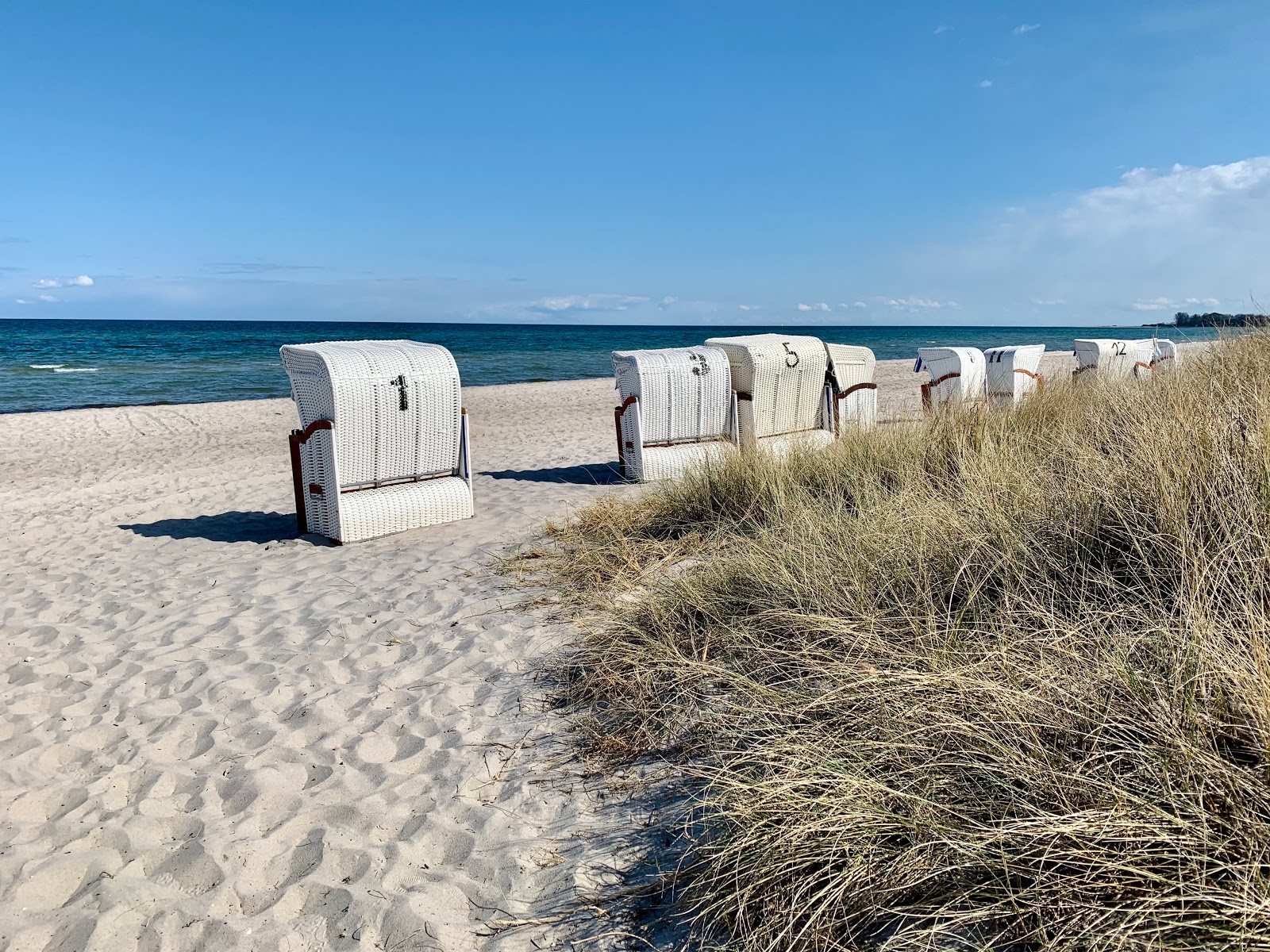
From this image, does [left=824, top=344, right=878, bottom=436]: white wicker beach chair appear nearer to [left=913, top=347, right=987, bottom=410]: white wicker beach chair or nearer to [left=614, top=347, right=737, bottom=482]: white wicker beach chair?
[left=614, top=347, right=737, bottom=482]: white wicker beach chair

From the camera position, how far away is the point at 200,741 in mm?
3402

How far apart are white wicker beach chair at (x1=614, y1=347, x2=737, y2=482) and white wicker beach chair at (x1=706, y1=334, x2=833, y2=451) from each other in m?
0.19

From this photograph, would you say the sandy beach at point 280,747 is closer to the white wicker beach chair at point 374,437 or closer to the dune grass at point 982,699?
the white wicker beach chair at point 374,437

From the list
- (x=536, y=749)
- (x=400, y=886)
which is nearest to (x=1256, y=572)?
(x=536, y=749)

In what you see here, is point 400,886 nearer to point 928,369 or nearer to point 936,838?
point 936,838

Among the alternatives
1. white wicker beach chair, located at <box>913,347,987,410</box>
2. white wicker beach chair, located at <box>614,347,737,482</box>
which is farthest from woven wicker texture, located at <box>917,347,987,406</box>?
white wicker beach chair, located at <box>614,347,737,482</box>

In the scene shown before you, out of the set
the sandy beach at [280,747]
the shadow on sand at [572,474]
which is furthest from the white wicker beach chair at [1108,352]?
the sandy beach at [280,747]

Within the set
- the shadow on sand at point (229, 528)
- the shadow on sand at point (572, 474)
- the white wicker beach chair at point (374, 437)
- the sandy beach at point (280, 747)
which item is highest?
the white wicker beach chair at point (374, 437)

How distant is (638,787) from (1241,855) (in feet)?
5.46

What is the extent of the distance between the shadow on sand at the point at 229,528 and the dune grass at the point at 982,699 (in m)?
3.54

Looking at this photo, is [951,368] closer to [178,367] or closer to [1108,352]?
[1108,352]

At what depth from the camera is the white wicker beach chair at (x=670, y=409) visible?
7.81 metres

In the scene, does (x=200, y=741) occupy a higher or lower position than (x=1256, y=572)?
lower

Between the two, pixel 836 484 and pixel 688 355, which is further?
pixel 688 355
